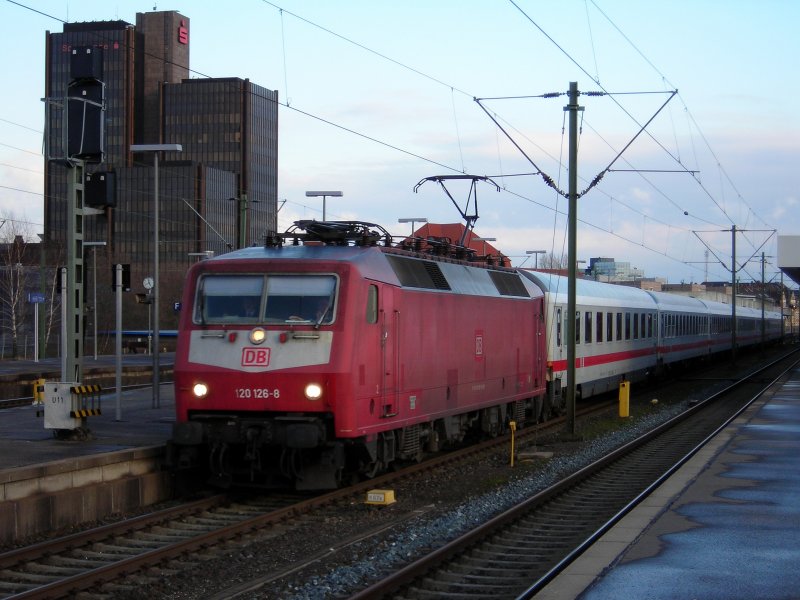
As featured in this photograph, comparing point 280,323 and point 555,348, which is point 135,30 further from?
point 280,323

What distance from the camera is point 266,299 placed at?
13.4 meters

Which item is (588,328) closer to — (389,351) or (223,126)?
(389,351)

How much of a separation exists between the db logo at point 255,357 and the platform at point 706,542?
188 inches

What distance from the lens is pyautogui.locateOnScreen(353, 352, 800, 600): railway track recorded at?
363 inches

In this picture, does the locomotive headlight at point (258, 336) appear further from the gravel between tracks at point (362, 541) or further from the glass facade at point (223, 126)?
the glass facade at point (223, 126)

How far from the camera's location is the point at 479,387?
61.5ft

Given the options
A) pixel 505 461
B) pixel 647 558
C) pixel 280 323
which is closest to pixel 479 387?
pixel 505 461

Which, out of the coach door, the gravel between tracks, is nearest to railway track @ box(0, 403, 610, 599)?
the gravel between tracks

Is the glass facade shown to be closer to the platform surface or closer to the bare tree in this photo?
the bare tree

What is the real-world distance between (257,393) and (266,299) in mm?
1219

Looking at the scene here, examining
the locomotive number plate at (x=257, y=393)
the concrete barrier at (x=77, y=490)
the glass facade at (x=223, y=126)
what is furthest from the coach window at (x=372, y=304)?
the glass facade at (x=223, y=126)

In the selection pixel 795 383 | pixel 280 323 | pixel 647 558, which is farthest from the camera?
pixel 795 383

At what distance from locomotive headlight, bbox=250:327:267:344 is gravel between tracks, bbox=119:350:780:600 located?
2301 mm

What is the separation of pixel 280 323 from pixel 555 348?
13224 millimetres
